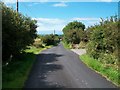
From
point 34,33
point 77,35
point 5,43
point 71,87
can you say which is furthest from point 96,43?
point 77,35

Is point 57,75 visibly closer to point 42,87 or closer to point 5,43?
point 42,87

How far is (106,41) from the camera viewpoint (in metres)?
23.6

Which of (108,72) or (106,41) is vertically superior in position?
(106,41)

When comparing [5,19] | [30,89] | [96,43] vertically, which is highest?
[5,19]

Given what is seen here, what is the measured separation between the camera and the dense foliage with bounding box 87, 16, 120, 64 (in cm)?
2121

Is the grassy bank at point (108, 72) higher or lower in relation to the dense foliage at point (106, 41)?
lower

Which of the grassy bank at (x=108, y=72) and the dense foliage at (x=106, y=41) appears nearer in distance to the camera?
the grassy bank at (x=108, y=72)

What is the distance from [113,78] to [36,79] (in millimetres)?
4751

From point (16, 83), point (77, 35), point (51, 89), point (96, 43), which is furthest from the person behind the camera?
point (77, 35)

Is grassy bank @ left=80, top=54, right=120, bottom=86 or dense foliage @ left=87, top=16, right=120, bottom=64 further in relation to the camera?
dense foliage @ left=87, top=16, right=120, bottom=64

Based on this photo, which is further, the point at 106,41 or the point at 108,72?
the point at 106,41

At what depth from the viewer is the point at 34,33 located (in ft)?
143

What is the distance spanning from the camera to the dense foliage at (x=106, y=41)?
835 inches

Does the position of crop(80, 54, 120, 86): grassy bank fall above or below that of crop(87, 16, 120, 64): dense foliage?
below
